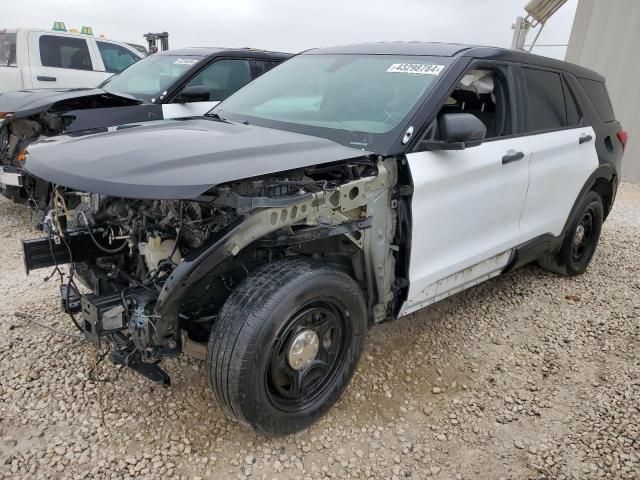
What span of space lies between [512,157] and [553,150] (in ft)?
2.06

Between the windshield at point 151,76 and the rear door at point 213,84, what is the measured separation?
15 centimetres

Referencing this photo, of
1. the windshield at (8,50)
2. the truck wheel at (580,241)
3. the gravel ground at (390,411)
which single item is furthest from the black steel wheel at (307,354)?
the windshield at (8,50)

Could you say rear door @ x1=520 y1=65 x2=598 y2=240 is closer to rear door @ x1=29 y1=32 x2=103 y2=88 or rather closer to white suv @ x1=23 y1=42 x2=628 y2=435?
white suv @ x1=23 y1=42 x2=628 y2=435

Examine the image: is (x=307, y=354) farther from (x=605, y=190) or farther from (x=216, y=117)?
(x=605, y=190)

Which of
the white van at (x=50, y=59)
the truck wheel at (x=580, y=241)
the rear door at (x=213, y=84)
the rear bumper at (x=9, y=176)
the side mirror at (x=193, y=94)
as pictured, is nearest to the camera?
the truck wheel at (x=580, y=241)

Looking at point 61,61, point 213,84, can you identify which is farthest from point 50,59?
point 213,84

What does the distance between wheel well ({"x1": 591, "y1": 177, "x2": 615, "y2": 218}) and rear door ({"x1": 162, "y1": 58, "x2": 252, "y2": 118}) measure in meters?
3.87

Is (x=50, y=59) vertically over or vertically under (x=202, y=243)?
over

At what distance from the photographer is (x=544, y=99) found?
3670mm

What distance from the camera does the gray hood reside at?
6.26ft

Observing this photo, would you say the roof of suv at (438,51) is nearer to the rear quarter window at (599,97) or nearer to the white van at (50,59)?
the rear quarter window at (599,97)

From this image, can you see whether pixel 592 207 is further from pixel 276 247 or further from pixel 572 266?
pixel 276 247

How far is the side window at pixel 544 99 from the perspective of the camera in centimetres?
353

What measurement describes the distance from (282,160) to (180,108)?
12.3 feet
